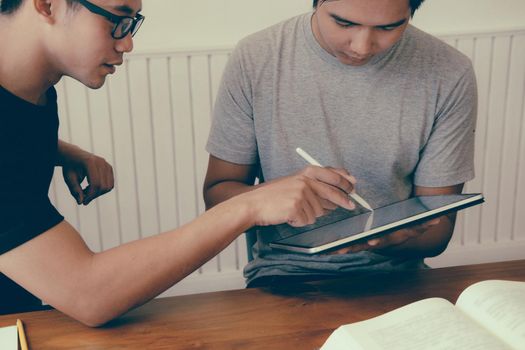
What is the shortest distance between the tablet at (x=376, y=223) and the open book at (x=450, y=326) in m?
0.12

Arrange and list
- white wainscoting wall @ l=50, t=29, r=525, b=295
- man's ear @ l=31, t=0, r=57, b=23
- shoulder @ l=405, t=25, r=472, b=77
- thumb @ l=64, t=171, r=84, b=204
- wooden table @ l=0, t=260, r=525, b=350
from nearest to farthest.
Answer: wooden table @ l=0, t=260, r=525, b=350 < man's ear @ l=31, t=0, r=57, b=23 < thumb @ l=64, t=171, r=84, b=204 < shoulder @ l=405, t=25, r=472, b=77 < white wainscoting wall @ l=50, t=29, r=525, b=295

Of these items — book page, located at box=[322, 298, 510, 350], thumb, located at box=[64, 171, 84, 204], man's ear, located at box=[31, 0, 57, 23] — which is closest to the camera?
book page, located at box=[322, 298, 510, 350]

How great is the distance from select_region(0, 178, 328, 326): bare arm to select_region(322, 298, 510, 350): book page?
23cm

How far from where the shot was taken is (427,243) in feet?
4.09

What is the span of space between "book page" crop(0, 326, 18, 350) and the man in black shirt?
0.06m

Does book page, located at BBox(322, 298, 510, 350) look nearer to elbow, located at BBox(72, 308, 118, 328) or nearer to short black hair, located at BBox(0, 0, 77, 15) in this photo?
elbow, located at BBox(72, 308, 118, 328)

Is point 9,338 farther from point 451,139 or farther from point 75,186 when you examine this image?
point 451,139

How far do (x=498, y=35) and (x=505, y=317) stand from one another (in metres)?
1.53

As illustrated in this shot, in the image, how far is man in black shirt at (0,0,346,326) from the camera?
0.88 m

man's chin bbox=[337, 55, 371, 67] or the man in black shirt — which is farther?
man's chin bbox=[337, 55, 371, 67]

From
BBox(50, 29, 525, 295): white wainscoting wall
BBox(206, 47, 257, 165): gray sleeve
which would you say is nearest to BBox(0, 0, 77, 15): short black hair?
BBox(206, 47, 257, 165): gray sleeve

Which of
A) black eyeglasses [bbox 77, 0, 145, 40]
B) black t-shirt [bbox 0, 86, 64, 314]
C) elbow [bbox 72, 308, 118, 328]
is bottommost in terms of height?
elbow [bbox 72, 308, 118, 328]

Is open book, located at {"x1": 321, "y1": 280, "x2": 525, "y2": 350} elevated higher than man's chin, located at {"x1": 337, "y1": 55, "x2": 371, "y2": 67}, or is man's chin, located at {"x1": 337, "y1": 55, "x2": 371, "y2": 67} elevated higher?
man's chin, located at {"x1": 337, "y1": 55, "x2": 371, "y2": 67}

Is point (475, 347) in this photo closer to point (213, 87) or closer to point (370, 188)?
point (370, 188)
